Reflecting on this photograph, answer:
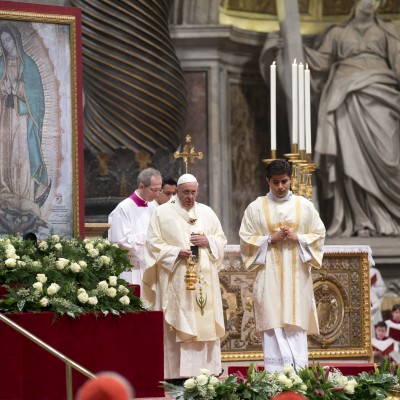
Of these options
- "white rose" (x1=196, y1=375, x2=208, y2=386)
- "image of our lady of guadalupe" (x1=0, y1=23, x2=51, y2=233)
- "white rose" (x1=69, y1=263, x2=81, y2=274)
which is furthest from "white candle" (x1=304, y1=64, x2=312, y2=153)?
"white rose" (x1=196, y1=375, x2=208, y2=386)

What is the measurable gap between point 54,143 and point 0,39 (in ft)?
2.63

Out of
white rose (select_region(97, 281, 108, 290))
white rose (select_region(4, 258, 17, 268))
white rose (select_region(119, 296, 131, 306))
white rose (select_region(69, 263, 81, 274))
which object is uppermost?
white rose (select_region(4, 258, 17, 268))

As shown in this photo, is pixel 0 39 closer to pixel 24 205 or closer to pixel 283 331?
pixel 24 205

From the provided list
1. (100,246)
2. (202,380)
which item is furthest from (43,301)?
(202,380)

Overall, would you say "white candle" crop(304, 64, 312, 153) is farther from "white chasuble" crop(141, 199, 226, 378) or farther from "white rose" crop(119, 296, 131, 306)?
"white rose" crop(119, 296, 131, 306)

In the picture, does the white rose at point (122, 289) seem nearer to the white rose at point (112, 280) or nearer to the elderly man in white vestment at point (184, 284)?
the white rose at point (112, 280)

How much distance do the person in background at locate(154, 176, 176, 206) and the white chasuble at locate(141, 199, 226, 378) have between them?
Result: 1.58 meters

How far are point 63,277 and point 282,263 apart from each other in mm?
2032

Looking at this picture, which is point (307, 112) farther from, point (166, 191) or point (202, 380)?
point (202, 380)

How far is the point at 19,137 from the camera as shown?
29.3 feet

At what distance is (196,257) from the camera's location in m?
9.70

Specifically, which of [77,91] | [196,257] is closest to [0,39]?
[77,91]

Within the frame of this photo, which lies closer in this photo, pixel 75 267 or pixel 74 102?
pixel 75 267

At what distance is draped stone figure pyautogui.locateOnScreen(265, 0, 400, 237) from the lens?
15.0 m
